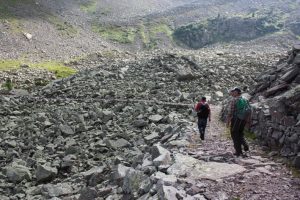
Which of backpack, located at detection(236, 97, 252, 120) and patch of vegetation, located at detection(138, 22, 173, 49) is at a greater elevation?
backpack, located at detection(236, 97, 252, 120)

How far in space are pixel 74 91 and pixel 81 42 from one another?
82.4m

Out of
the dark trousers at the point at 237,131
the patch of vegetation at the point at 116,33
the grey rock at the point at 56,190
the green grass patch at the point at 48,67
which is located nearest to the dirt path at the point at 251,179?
the dark trousers at the point at 237,131

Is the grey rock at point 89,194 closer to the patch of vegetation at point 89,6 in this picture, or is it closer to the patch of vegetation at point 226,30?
the patch of vegetation at point 226,30

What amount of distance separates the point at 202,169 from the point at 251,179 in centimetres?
199

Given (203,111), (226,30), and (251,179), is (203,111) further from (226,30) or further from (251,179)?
(226,30)

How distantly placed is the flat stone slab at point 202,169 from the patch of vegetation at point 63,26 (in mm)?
116554

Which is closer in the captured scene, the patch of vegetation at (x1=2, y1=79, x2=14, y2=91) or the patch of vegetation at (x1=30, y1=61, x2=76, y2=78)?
the patch of vegetation at (x1=2, y1=79, x2=14, y2=91)

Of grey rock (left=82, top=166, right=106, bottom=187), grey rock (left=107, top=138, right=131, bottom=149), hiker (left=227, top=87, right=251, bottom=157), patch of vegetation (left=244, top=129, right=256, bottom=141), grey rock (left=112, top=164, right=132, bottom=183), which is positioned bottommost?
grey rock (left=107, top=138, right=131, bottom=149)

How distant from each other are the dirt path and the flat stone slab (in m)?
0.32

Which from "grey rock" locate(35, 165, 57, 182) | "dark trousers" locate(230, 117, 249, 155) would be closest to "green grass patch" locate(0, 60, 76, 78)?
"grey rock" locate(35, 165, 57, 182)

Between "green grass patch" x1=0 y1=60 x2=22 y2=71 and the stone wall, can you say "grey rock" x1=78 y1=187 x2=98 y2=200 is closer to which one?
the stone wall

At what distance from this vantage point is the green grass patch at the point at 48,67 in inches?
3228

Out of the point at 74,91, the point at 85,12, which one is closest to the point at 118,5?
the point at 85,12

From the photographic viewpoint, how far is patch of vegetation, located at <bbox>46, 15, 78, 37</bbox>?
429 ft
